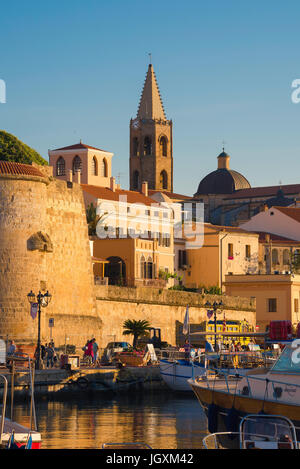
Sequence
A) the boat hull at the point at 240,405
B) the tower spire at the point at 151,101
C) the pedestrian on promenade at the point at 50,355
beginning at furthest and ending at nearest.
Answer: the tower spire at the point at 151,101 < the pedestrian on promenade at the point at 50,355 < the boat hull at the point at 240,405

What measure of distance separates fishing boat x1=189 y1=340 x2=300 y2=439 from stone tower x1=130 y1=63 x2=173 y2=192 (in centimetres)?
9965

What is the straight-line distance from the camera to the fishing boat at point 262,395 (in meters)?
20.9

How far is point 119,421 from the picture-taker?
28.7 meters

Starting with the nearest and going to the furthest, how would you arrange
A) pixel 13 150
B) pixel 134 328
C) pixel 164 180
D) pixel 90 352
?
pixel 90 352 → pixel 134 328 → pixel 13 150 → pixel 164 180

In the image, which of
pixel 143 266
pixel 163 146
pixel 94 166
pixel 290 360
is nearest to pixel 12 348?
pixel 290 360

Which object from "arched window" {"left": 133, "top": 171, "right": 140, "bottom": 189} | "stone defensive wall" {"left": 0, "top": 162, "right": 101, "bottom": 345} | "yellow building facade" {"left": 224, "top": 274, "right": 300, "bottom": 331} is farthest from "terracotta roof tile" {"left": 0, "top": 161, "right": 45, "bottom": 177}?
"arched window" {"left": 133, "top": 171, "right": 140, "bottom": 189}

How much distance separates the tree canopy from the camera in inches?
2441

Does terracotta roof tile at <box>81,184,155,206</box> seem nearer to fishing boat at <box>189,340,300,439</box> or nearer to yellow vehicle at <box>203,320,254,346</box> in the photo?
yellow vehicle at <box>203,320,254,346</box>

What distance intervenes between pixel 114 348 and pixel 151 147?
82.0m

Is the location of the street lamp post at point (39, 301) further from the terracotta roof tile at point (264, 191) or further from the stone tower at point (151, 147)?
the stone tower at point (151, 147)

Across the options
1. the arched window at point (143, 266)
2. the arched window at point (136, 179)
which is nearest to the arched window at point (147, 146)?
the arched window at point (136, 179)

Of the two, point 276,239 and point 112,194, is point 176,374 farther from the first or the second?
point 276,239

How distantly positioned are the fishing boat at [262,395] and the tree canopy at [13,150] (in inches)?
1590
